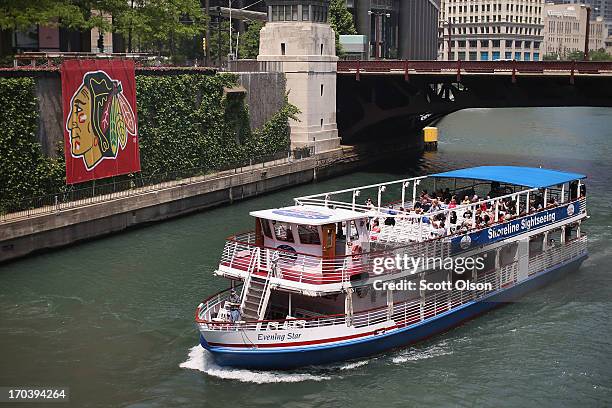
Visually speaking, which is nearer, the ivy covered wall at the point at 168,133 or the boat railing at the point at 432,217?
the boat railing at the point at 432,217

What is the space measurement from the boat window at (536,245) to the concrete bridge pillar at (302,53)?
32.9m

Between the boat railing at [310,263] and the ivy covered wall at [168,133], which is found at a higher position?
the ivy covered wall at [168,133]

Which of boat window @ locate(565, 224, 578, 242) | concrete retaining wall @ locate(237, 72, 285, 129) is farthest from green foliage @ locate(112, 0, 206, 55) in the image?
boat window @ locate(565, 224, 578, 242)

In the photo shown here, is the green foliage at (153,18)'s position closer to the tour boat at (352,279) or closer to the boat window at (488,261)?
the tour boat at (352,279)

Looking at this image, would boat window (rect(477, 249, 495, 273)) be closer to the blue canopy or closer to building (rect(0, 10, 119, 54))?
the blue canopy

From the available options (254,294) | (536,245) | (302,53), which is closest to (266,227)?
(254,294)

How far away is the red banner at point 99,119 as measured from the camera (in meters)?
49.4

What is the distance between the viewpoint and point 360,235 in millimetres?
32156

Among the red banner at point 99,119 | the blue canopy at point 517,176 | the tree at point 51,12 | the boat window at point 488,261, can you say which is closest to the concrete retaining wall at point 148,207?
the red banner at point 99,119

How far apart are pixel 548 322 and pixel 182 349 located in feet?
47.3

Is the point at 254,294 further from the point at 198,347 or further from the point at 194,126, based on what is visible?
the point at 194,126

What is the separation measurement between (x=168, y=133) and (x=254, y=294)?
29.6 metres

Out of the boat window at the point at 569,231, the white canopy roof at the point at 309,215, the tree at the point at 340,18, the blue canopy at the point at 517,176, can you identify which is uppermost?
the tree at the point at 340,18

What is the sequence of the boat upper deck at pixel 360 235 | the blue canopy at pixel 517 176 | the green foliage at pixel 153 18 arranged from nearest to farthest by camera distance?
the boat upper deck at pixel 360 235 < the blue canopy at pixel 517 176 < the green foliage at pixel 153 18
